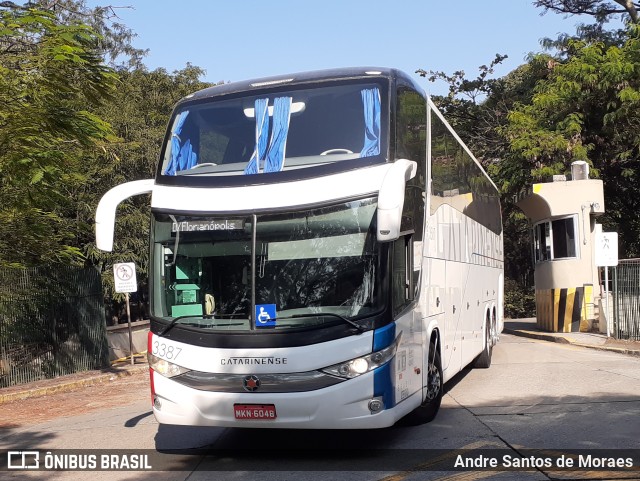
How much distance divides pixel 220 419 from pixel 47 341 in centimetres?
1125

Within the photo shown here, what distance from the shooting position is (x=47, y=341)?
17.6 metres

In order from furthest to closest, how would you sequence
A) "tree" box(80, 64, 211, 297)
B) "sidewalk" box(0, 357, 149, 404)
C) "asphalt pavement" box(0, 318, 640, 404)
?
1. "tree" box(80, 64, 211, 297)
2. "asphalt pavement" box(0, 318, 640, 404)
3. "sidewalk" box(0, 357, 149, 404)

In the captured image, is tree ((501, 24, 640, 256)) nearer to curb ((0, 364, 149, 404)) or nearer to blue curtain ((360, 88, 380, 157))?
curb ((0, 364, 149, 404))

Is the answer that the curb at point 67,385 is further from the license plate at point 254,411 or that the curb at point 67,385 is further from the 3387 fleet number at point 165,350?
the license plate at point 254,411

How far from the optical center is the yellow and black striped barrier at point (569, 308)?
80.6ft

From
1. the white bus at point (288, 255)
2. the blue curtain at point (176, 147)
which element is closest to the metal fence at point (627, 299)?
the white bus at point (288, 255)

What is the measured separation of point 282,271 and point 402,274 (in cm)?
133

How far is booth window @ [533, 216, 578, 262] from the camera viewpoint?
24.8 metres

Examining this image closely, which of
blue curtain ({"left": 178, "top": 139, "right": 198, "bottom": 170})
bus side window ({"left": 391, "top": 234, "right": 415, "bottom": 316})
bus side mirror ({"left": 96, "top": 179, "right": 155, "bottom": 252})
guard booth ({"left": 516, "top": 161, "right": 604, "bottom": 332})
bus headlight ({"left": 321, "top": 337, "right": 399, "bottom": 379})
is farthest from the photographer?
guard booth ({"left": 516, "top": 161, "right": 604, "bottom": 332})

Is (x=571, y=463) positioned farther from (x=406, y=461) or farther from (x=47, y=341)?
(x=47, y=341)

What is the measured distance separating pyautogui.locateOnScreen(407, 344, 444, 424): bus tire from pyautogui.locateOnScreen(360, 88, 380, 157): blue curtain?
2908 mm

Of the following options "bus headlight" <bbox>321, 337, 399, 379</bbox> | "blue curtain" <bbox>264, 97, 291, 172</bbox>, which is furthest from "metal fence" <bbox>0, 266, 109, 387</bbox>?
"bus headlight" <bbox>321, 337, 399, 379</bbox>

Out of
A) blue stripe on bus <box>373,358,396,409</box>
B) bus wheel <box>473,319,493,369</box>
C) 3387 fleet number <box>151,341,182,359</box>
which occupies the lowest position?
bus wheel <box>473,319,493,369</box>

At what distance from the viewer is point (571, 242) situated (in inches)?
980
